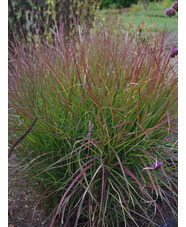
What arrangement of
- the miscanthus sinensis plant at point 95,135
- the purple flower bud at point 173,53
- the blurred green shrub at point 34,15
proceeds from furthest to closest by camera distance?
the blurred green shrub at point 34,15, the purple flower bud at point 173,53, the miscanthus sinensis plant at point 95,135

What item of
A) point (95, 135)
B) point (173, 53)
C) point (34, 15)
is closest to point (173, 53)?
point (173, 53)

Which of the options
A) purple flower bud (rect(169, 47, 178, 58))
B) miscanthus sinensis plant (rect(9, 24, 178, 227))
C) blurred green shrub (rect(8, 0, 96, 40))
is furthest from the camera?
blurred green shrub (rect(8, 0, 96, 40))

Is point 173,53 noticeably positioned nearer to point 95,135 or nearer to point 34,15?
point 95,135

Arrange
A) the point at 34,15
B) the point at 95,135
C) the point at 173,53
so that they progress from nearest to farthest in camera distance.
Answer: the point at 95,135 < the point at 173,53 < the point at 34,15

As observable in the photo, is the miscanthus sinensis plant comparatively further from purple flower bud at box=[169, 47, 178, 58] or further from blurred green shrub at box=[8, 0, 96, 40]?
blurred green shrub at box=[8, 0, 96, 40]

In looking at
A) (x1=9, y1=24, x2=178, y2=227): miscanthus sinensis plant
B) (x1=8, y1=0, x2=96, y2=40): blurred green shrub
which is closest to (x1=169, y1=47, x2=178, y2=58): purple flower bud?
(x1=9, y1=24, x2=178, y2=227): miscanthus sinensis plant

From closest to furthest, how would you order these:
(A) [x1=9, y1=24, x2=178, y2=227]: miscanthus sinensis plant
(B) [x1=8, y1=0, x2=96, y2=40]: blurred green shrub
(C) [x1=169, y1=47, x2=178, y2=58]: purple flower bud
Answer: (A) [x1=9, y1=24, x2=178, y2=227]: miscanthus sinensis plant
(C) [x1=169, y1=47, x2=178, y2=58]: purple flower bud
(B) [x1=8, y1=0, x2=96, y2=40]: blurred green shrub

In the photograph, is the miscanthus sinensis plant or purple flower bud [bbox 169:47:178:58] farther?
purple flower bud [bbox 169:47:178:58]

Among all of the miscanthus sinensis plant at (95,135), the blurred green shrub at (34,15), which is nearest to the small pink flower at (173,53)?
the miscanthus sinensis plant at (95,135)

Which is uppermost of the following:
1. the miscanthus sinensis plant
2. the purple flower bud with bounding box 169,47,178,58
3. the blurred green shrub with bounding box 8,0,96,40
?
the blurred green shrub with bounding box 8,0,96,40

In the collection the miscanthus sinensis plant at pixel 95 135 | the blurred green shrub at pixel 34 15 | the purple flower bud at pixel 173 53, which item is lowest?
the miscanthus sinensis plant at pixel 95 135

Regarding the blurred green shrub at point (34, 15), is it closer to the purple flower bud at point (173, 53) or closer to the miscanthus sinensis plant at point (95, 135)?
the purple flower bud at point (173, 53)

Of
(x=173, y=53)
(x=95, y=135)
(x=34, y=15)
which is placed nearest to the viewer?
(x=95, y=135)

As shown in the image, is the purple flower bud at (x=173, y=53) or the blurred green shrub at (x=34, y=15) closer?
the purple flower bud at (x=173, y=53)
